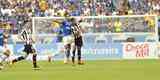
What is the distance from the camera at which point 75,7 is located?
36.2 metres

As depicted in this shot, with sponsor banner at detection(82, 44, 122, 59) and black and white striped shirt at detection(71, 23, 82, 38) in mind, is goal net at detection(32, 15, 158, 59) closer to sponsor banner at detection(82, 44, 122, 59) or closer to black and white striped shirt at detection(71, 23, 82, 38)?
sponsor banner at detection(82, 44, 122, 59)

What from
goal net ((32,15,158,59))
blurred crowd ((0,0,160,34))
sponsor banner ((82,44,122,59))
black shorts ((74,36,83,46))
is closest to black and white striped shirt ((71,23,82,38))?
black shorts ((74,36,83,46))

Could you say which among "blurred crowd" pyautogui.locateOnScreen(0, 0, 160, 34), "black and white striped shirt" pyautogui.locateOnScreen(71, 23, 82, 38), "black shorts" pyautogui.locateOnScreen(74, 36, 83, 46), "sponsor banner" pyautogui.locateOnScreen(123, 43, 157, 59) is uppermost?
"blurred crowd" pyautogui.locateOnScreen(0, 0, 160, 34)

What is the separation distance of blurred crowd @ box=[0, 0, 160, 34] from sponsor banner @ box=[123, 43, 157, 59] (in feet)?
15.3

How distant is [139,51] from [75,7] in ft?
21.8

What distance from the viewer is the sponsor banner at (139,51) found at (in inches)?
1222

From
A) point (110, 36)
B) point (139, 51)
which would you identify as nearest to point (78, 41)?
point (110, 36)

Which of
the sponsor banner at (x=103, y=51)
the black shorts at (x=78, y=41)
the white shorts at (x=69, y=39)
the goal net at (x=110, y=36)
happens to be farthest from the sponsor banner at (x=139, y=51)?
the black shorts at (x=78, y=41)

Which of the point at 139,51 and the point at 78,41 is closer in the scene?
the point at 78,41

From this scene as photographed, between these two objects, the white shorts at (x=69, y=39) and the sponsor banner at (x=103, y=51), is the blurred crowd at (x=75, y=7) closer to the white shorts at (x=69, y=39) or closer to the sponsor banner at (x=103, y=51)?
the sponsor banner at (x=103, y=51)

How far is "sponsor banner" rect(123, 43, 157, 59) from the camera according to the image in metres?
31.0

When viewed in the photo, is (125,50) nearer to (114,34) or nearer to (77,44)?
(114,34)

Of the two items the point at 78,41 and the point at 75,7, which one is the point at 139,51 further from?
the point at 75,7

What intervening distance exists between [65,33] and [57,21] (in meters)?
4.80
